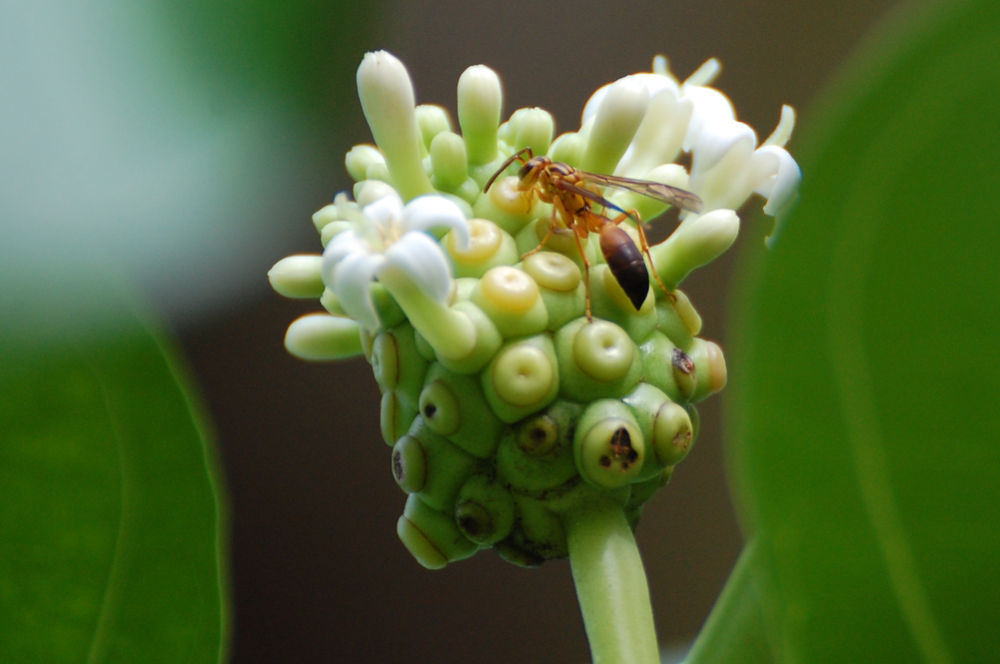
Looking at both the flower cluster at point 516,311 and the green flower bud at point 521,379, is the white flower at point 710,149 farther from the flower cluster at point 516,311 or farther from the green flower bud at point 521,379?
the green flower bud at point 521,379

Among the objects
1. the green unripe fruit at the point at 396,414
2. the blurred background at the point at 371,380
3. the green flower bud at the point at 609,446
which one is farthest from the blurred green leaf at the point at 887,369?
the blurred background at the point at 371,380

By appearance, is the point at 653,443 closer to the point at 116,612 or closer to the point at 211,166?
the point at 116,612

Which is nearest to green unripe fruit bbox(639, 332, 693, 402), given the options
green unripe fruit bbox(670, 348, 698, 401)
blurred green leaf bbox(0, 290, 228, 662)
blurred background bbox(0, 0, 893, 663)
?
green unripe fruit bbox(670, 348, 698, 401)

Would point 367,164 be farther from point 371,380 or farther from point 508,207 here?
point 371,380

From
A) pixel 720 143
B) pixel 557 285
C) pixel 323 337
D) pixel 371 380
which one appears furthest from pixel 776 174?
pixel 371 380

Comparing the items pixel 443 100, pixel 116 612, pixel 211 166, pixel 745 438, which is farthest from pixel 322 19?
pixel 745 438

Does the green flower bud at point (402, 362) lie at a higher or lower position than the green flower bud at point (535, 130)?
lower
